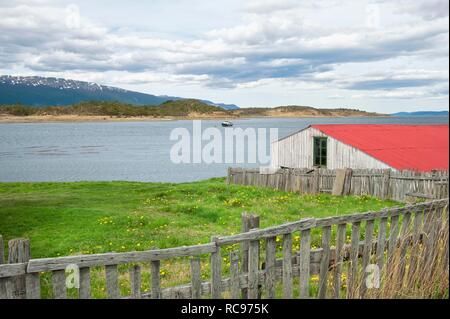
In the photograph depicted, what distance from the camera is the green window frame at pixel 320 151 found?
2944 cm

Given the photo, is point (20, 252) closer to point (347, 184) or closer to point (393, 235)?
point (393, 235)

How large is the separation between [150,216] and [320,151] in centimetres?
1512

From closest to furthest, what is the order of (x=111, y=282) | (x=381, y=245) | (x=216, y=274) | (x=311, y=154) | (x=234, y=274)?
(x=111, y=282), (x=216, y=274), (x=234, y=274), (x=381, y=245), (x=311, y=154)

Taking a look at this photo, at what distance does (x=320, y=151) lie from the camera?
97.6ft

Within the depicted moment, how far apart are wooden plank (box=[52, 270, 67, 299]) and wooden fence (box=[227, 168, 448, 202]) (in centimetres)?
1680

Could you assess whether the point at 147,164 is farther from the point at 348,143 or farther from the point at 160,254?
the point at 160,254

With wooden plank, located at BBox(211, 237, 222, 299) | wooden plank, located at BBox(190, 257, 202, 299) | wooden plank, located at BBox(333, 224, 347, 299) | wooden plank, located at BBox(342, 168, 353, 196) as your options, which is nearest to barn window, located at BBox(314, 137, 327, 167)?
wooden plank, located at BBox(342, 168, 353, 196)

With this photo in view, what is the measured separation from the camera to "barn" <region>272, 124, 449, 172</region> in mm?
A: 26391

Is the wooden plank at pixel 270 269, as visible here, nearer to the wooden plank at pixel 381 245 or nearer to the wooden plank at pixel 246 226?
the wooden plank at pixel 246 226

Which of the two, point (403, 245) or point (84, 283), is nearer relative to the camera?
point (84, 283)

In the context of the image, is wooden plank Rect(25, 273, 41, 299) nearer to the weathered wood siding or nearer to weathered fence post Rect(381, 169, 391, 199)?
weathered fence post Rect(381, 169, 391, 199)

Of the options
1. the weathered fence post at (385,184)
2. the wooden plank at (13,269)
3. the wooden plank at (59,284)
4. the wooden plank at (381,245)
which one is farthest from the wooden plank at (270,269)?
the weathered fence post at (385,184)

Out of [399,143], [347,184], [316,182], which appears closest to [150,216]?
[316,182]
